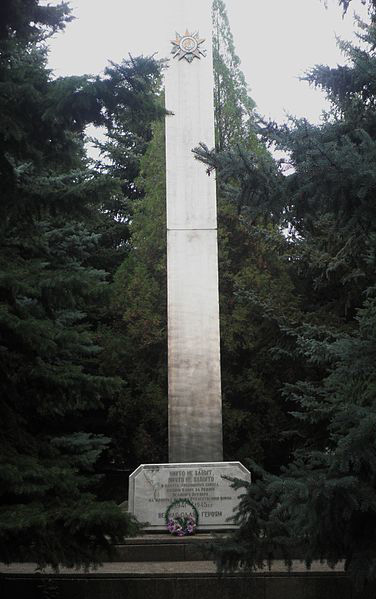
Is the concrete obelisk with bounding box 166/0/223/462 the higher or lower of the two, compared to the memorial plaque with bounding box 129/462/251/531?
higher

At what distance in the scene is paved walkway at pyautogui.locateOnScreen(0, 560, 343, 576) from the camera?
24.9 ft

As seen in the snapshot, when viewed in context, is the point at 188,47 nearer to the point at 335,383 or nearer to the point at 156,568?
the point at 156,568

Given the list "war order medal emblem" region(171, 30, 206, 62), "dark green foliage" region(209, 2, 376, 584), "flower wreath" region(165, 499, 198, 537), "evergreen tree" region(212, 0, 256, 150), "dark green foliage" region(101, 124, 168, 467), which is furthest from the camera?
"evergreen tree" region(212, 0, 256, 150)

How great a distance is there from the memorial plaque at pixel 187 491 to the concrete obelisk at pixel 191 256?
1.26m

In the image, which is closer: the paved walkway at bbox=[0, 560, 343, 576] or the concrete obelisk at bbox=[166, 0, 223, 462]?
the paved walkway at bbox=[0, 560, 343, 576]

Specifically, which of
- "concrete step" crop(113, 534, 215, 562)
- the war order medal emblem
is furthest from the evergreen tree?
"concrete step" crop(113, 534, 215, 562)

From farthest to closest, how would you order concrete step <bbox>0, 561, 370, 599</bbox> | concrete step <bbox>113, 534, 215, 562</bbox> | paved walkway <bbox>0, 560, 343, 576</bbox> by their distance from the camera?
1. concrete step <bbox>113, 534, 215, 562</bbox>
2. paved walkway <bbox>0, 560, 343, 576</bbox>
3. concrete step <bbox>0, 561, 370, 599</bbox>

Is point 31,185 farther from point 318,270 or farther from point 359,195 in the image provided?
point 318,270

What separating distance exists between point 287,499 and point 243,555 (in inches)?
29.8

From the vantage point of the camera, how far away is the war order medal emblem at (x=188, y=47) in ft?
43.4

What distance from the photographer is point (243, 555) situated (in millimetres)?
4773

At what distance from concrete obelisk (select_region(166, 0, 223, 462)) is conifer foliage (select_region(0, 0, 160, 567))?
6.59m

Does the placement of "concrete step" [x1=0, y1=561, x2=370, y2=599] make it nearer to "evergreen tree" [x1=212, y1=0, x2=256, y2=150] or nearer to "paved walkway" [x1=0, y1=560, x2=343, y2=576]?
"paved walkway" [x1=0, y1=560, x2=343, y2=576]

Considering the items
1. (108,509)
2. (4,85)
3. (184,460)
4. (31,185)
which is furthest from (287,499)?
(184,460)
